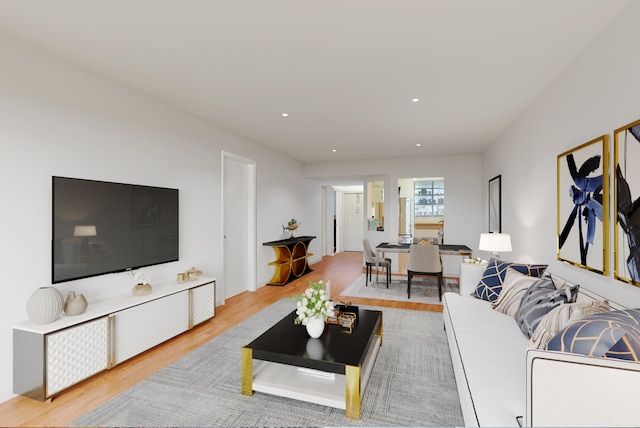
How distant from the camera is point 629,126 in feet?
5.87

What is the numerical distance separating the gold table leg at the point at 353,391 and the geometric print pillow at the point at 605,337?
1067mm

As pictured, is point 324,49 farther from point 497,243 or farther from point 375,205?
point 375,205

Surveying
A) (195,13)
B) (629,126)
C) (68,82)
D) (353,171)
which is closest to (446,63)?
(629,126)

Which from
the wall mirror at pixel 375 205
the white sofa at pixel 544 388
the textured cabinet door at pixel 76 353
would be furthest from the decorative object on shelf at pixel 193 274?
the wall mirror at pixel 375 205

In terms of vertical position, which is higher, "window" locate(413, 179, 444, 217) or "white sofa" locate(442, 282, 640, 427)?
"window" locate(413, 179, 444, 217)

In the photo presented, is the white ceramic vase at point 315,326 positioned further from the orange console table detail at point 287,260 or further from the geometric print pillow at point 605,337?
the orange console table detail at point 287,260

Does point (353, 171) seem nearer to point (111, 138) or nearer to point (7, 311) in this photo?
point (111, 138)

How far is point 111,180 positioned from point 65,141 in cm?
48

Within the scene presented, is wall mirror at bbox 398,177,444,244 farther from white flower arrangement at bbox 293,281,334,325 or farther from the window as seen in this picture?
white flower arrangement at bbox 293,281,334,325

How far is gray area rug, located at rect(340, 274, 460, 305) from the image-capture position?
488 cm

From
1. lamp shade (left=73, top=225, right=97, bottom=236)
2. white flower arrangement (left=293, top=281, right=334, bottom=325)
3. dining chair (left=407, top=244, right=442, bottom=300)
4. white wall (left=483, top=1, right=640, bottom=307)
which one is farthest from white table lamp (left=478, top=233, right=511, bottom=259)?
lamp shade (left=73, top=225, right=97, bottom=236)

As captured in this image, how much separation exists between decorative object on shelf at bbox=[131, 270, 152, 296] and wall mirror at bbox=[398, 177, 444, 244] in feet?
17.2

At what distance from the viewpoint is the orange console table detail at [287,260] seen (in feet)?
19.0

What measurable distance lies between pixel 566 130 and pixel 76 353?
4312 mm
